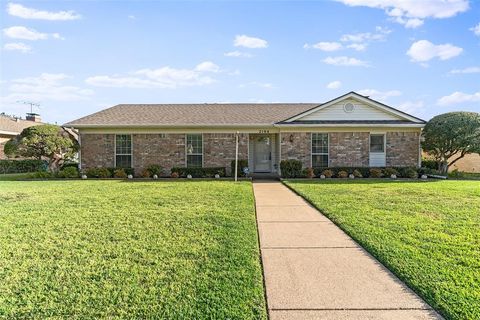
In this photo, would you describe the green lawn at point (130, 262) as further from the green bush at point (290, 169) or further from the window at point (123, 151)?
the window at point (123, 151)

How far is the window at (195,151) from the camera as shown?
18203mm

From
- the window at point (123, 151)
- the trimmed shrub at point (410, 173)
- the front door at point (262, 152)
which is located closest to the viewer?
the trimmed shrub at point (410, 173)

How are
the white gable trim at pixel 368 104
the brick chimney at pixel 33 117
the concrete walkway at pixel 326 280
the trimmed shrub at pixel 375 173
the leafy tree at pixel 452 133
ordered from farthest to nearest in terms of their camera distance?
the brick chimney at pixel 33 117
the white gable trim at pixel 368 104
the trimmed shrub at pixel 375 173
the leafy tree at pixel 452 133
the concrete walkway at pixel 326 280

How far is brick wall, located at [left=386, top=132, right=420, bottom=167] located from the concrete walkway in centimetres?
1258

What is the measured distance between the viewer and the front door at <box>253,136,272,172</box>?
62.5 feet

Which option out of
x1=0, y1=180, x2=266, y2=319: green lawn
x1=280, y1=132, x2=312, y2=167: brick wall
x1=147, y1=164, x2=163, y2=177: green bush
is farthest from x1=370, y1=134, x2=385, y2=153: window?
x1=0, y1=180, x2=266, y2=319: green lawn

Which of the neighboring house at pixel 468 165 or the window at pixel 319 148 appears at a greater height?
the window at pixel 319 148

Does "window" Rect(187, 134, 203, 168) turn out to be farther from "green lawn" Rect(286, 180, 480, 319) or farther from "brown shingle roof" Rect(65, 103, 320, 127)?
"green lawn" Rect(286, 180, 480, 319)

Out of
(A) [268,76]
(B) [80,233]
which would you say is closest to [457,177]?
(A) [268,76]

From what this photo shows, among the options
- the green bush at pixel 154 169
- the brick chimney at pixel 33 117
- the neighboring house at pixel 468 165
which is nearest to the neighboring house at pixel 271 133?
the green bush at pixel 154 169

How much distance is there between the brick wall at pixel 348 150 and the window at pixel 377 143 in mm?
447

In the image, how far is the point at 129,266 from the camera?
4.58 metres

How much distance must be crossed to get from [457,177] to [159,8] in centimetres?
1581

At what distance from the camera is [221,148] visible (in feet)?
59.3
